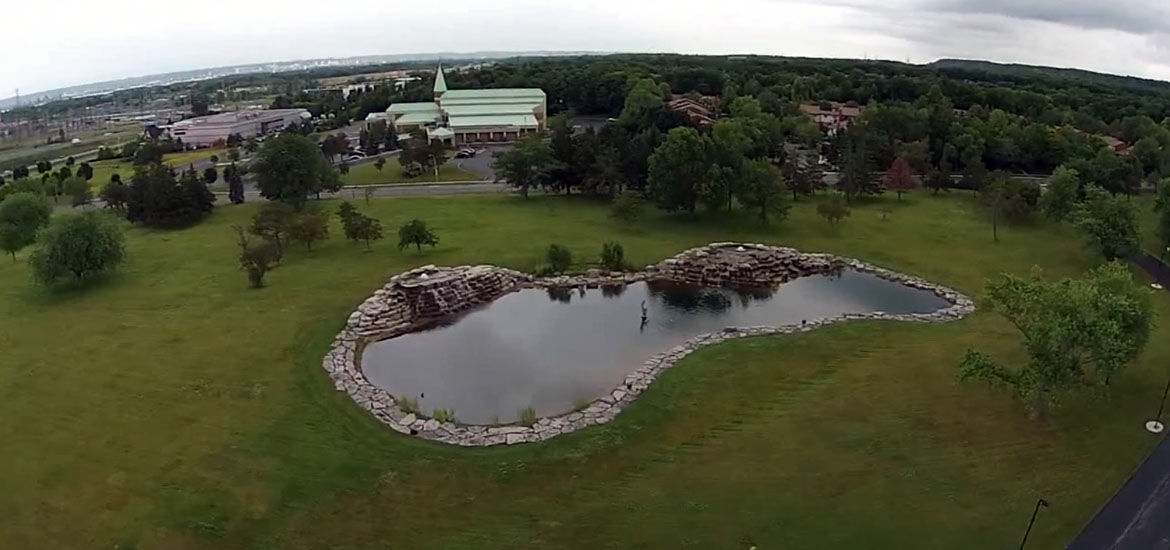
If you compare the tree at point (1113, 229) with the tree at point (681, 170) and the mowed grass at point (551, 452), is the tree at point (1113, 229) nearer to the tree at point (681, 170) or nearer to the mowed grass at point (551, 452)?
the mowed grass at point (551, 452)

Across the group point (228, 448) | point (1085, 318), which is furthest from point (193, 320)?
point (1085, 318)

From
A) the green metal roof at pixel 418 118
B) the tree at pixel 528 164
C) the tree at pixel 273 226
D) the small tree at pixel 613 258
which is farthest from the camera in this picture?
the green metal roof at pixel 418 118

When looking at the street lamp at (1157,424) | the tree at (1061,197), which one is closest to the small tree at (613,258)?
the street lamp at (1157,424)

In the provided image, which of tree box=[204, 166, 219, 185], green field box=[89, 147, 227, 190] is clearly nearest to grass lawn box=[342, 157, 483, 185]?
tree box=[204, 166, 219, 185]

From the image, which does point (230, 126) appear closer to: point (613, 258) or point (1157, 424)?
point (613, 258)

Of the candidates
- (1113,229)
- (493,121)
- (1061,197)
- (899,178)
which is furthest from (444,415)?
(493,121)
